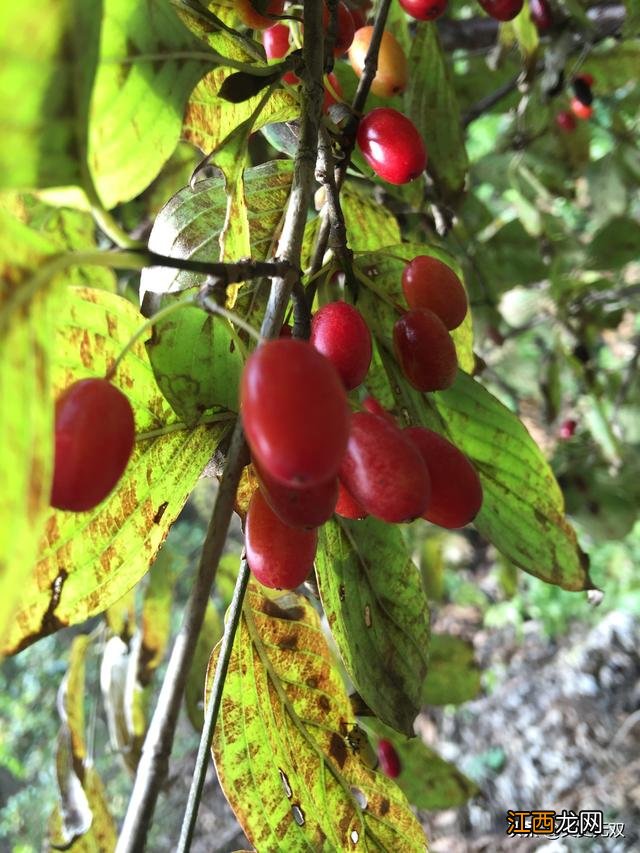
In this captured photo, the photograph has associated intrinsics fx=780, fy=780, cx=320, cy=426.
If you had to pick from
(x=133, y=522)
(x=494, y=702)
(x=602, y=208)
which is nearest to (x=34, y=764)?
(x=494, y=702)

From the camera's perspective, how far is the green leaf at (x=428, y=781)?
47.3 inches

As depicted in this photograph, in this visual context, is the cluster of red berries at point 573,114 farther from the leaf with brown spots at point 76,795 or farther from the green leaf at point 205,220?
the leaf with brown spots at point 76,795

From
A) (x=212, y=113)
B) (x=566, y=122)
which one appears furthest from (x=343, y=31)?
(x=566, y=122)

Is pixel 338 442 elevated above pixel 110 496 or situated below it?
above

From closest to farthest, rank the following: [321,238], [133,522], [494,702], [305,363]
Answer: [305,363]
[133,522]
[321,238]
[494,702]

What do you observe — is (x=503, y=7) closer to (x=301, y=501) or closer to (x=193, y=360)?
(x=193, y=360)

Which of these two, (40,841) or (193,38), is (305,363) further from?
(40,841)

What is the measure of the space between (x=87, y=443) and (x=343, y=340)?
19cm

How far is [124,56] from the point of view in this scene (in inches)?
17.6

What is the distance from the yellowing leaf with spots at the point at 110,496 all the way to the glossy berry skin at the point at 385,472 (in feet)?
0.61

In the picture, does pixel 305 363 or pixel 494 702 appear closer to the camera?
pixel 305 363

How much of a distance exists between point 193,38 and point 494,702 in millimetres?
3210

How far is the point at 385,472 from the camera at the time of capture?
1.37ft

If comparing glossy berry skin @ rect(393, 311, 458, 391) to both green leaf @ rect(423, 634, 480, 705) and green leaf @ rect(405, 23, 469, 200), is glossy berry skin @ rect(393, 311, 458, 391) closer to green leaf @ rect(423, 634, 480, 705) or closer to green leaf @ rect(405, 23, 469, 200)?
green leaf @ rect(405, 23, 469, 200)
